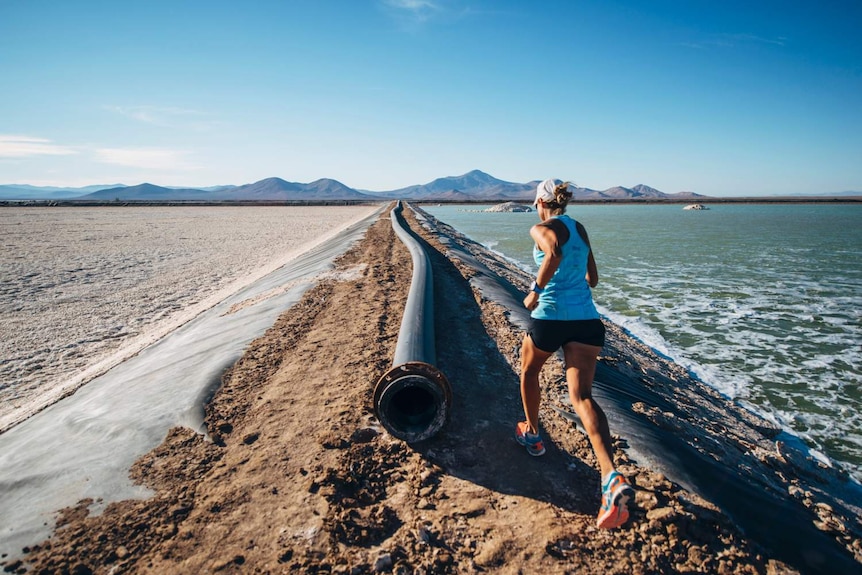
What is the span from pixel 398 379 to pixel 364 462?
2.11ft

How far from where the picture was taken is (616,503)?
2.40 m

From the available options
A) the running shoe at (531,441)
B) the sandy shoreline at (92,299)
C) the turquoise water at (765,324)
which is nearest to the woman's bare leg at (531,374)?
the running shoe at (531,441)

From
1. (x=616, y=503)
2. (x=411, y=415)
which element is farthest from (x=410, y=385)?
(x=616, y=503)

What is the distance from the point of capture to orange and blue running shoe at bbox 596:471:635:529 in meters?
2.39

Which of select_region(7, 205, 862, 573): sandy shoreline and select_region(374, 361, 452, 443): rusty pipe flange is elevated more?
select_region(374, 361, 452, 443): rusty pipe flange

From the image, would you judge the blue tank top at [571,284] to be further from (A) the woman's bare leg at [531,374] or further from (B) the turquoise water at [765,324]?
(B) the turquoise water at [765,324]

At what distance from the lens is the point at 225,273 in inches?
505

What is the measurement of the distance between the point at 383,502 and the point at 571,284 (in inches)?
72.2

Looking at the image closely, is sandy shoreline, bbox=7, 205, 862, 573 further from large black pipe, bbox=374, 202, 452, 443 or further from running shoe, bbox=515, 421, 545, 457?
large black pipe, bbox=374, 202, 452, 443

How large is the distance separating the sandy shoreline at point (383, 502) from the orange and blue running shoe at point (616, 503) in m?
0.13

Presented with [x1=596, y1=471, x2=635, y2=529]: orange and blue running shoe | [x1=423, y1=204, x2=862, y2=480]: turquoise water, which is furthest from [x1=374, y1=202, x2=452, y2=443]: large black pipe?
[x1=423, y1=204, x2=862, y2=480]: turquoise water

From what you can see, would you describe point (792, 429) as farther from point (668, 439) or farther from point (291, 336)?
point (291, 336)

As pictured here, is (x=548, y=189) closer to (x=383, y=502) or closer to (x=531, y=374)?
(x=531, y=374)

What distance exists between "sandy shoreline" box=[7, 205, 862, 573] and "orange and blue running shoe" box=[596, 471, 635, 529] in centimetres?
13
